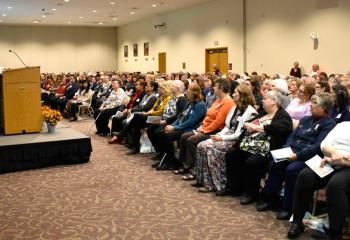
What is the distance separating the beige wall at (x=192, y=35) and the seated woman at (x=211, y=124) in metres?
9.63

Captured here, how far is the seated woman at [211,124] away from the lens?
5180 millimetres

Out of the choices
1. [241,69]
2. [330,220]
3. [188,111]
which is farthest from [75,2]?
[330,220]

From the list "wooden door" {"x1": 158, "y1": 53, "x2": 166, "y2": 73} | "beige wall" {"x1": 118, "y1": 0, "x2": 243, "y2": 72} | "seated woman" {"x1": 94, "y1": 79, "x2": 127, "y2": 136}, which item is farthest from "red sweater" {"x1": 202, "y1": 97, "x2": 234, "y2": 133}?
"wooden door" {"x1": 158, "y1": 53, "x2": 166, "y2": 73}

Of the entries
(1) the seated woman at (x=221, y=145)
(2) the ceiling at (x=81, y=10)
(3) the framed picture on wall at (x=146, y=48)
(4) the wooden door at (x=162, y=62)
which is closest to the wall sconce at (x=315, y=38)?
(2) the ceiling at (x=81, y=10)

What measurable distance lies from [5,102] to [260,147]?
3886 mm

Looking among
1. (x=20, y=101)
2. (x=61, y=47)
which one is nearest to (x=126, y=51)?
(x=61, y=47)

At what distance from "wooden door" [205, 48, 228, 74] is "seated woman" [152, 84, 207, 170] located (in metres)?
10.1

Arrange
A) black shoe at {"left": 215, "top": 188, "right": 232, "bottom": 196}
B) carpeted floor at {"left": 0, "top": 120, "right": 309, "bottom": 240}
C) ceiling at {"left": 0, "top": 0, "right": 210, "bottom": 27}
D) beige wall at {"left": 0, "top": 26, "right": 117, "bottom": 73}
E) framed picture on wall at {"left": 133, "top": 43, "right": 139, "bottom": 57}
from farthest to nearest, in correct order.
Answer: beige wall at {"left": 0, "top": 26, "right": 117, "bottom": 73} < framed picture on wall at {"left": 133, "top": 43, "right": 139, "bottom": 57} < ceiling at {"left": 0, "top": 0, "right": 210, "bottom": 27} < black shoe at {"left": 215, "top": 188, "right": 232, "bottom": 196} < carpeted floor at {"left": 0, "top": 120, "right": 309, "bottom": 240}

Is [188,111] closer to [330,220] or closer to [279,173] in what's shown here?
[279,173]

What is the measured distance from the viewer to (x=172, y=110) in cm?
→ 628

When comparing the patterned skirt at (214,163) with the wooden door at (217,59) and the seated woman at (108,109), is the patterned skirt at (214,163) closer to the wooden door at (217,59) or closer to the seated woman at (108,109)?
the seated woman at (108,109)

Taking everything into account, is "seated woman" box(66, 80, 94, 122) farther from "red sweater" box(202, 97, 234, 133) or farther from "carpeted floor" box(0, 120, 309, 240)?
"red sweater" box(202, 97, 234, 133)

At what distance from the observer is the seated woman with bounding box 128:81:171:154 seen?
22.0 feet

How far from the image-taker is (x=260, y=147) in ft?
13.9
